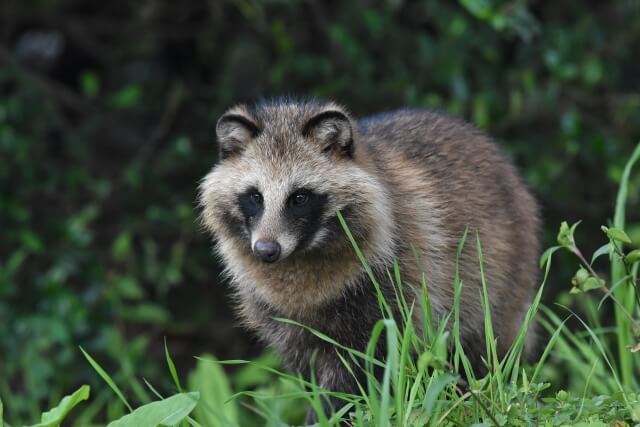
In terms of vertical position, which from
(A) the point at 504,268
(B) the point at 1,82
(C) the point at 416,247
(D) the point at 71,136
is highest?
(B) the point at 1,82

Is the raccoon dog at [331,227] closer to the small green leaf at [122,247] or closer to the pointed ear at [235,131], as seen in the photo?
the pointed ear at [235,131]

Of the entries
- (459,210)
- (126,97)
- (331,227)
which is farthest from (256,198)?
(126,97)

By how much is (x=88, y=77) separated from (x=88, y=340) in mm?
1555

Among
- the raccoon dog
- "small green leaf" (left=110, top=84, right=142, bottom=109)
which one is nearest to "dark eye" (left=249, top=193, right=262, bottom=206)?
the raccoon dog

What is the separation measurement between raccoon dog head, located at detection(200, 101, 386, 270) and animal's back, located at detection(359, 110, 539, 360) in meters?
0.21

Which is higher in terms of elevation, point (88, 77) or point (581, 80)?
point (88, 77)

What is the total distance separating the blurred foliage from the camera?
5.74 meters

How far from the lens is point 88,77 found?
6.01 m

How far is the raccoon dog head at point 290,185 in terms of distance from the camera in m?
3.62

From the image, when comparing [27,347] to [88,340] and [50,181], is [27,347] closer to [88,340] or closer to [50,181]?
[88,340]

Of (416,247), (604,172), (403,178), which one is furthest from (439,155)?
(604,172)

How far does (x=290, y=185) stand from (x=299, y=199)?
0.20 ft

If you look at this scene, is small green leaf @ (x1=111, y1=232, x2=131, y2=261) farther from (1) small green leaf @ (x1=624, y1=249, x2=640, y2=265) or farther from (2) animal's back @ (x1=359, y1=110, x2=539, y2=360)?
(1) small green leaf @ (x1=624, y1=249, x2=640, y2=265)

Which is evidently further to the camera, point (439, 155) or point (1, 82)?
point (1, 82)
